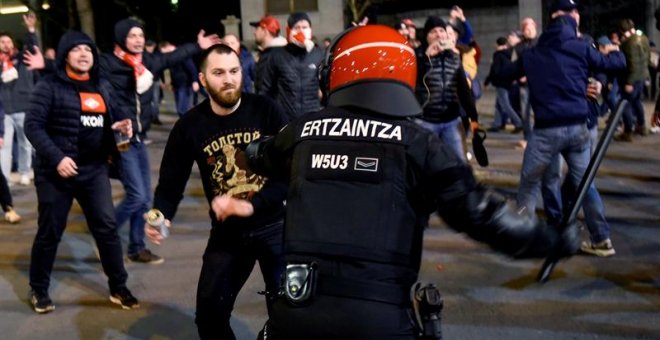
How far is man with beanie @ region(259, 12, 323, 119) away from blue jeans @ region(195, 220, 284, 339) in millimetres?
3140

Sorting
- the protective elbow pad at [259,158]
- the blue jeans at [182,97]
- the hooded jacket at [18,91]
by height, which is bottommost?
the blue jeans at [182,97]

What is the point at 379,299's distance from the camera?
2486 mm

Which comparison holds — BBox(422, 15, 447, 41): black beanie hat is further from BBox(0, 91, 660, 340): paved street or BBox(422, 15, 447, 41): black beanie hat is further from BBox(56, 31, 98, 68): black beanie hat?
BBox(56, 31, 98, 68): black beanie hat

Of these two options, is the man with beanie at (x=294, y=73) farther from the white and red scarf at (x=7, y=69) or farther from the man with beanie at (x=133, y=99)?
the white and red scarf at (x=7, y=69)

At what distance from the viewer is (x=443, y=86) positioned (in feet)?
23.6

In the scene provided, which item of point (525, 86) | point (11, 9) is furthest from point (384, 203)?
point (11, 9)

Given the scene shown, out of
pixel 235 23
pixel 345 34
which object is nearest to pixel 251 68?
pixel 345 34

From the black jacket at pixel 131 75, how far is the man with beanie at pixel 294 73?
0.78 metres

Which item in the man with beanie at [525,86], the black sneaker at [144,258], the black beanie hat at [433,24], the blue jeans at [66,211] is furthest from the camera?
the man with beanie at [525,86]

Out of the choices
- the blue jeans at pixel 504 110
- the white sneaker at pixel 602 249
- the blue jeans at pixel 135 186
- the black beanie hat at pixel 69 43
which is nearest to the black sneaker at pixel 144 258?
the blue jeans at pixel 135 186

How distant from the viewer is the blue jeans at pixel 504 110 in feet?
→ 42.8

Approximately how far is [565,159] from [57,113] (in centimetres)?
365

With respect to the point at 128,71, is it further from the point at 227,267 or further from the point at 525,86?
the point at 525,86

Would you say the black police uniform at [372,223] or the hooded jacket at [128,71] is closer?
the black police uniform at [372,223]
